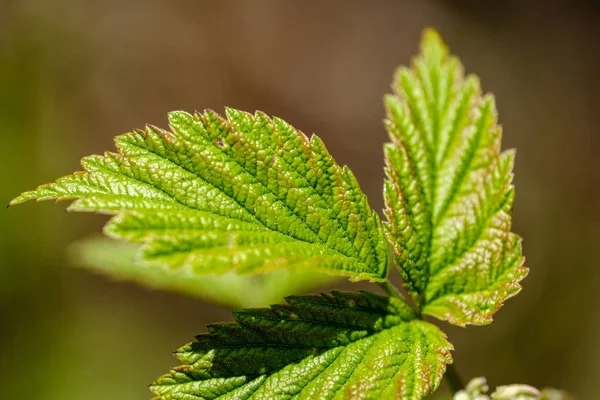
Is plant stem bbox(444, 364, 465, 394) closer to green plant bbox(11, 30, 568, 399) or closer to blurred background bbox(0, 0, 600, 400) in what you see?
green plant bbox(11, 30, 568, 399)

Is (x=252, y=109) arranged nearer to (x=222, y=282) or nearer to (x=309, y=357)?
(x=222, y=282)

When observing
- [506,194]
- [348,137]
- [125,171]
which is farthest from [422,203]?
[348,137]

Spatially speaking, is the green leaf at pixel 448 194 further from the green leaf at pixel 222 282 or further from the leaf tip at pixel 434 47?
the green leaf at pixel 222 282

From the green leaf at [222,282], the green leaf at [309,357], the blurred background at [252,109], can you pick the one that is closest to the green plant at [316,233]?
the green leaf at [309,357]

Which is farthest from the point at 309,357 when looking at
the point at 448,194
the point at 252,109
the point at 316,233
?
the point at 252,109

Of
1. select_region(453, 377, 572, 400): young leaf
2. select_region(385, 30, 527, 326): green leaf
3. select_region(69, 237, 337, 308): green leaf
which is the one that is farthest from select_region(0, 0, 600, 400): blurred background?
select_region(453, 377, 572, 400): young leaf
